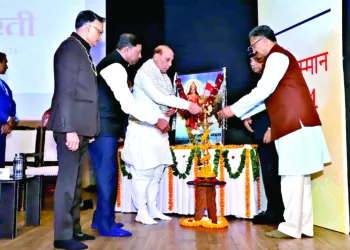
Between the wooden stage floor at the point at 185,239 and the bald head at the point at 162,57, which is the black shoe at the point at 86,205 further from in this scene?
the bald head at the point at 162,57

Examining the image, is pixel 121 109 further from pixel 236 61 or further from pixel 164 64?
pixel 236 61

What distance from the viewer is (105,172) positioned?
305cm

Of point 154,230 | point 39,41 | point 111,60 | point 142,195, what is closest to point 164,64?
point 111,60

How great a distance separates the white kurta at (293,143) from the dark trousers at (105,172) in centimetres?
115

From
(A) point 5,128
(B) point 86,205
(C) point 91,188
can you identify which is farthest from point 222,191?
(C) point 91,188

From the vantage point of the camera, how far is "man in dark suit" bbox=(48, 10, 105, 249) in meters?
2.60

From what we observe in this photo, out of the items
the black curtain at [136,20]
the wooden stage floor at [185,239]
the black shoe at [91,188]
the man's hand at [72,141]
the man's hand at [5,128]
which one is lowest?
the black shoe at [91,188]

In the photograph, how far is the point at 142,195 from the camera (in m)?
3.76

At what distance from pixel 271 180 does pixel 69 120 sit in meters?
1.93

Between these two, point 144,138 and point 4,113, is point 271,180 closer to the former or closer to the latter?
point 144,138

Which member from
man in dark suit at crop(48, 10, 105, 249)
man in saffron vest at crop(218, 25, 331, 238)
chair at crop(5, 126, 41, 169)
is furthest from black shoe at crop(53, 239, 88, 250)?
chair at crop(5, 126, 41, 169)

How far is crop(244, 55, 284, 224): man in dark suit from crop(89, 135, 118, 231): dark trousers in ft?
4.35

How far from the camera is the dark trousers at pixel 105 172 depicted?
3043 millimetres

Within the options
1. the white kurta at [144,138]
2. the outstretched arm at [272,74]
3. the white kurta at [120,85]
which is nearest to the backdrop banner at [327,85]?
the outstretched arm at [272,74]
